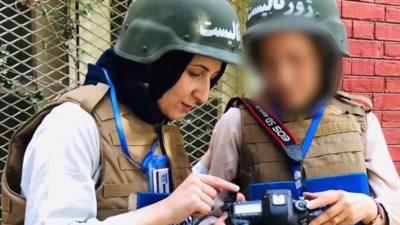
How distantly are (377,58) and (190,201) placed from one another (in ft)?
8.03

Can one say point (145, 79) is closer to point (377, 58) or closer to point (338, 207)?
point (338, 207)

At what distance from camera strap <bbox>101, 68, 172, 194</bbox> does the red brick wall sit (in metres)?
1.99

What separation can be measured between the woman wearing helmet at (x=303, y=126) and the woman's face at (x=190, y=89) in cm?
24

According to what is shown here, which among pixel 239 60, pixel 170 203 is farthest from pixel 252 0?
pixel 170 203

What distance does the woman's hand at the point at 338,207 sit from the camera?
65.7 inches

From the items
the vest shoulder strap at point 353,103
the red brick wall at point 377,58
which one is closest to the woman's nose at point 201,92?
the vest shoulder strap at point 353,103

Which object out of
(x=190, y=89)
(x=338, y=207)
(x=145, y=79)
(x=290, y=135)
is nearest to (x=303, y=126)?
(x=290, y=135)

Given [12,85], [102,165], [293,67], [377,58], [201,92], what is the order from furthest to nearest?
1. [377,58]
2. [12,85]
3. [293,67]
4. [201,92]
5. [102,165]

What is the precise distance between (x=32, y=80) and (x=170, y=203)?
1.75 m

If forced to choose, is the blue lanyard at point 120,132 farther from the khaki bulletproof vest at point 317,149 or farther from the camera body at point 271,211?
the khaki bulletproof vest at point 317,149

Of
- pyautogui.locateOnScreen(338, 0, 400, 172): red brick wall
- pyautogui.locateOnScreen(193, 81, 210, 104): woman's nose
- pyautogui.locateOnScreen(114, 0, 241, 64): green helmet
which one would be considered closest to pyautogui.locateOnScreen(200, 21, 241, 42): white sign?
pyautogui.locateOnScreen(114, 0, 241, 64): green helmet

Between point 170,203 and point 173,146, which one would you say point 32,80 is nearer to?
point 173,146

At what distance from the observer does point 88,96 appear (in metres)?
1.60

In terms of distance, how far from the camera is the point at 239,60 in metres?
1.79
